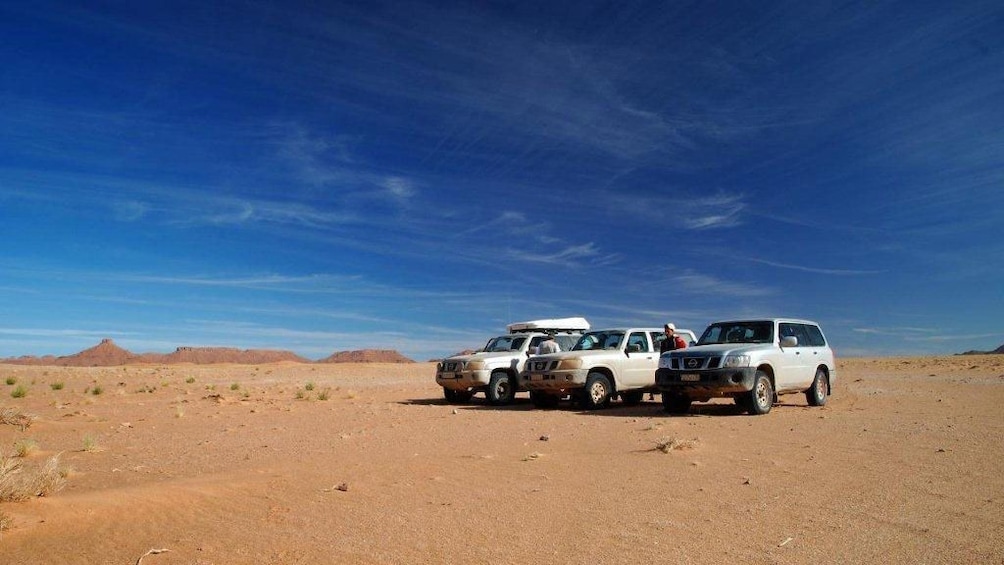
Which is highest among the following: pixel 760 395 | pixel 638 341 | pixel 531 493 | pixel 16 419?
pixel 638 341

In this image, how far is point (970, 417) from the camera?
42.8ft

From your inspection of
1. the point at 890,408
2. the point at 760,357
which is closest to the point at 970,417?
the point at 890,408

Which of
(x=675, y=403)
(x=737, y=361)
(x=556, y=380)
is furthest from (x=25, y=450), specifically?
(x=737, y=361)

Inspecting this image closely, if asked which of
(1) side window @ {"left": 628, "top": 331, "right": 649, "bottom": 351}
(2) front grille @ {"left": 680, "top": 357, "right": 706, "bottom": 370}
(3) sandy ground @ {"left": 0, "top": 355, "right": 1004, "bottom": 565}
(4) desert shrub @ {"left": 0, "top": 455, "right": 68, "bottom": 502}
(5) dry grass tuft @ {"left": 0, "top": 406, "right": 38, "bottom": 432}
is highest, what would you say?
(1) side window @ {"left": 628, "top": 331, "right": 649, "bottom": 351}

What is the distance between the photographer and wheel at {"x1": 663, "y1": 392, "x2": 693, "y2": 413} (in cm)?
1479

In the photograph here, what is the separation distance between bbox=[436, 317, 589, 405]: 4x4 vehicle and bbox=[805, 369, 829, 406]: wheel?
5.97 metres

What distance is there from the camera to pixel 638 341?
17125 mm

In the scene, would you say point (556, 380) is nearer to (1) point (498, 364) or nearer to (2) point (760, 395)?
(1) point (498, 364)

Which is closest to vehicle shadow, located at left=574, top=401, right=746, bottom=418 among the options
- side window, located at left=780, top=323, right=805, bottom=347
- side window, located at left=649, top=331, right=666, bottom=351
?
side window, located at left=649, top=331, right=666, bottom=351

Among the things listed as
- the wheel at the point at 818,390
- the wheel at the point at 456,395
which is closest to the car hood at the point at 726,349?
the wheel at the point at 818,390

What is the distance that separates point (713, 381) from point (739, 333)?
7.66 feet

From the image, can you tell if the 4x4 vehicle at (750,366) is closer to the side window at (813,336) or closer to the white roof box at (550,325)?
the side window at (813,336)

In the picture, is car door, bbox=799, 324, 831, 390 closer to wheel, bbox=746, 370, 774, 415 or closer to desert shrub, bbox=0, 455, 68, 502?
wheel, bbox=746, 370, 774, 415

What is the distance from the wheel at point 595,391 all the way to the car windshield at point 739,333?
2.40 m
